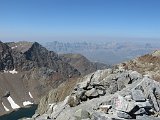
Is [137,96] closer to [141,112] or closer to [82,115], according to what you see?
[141,112]

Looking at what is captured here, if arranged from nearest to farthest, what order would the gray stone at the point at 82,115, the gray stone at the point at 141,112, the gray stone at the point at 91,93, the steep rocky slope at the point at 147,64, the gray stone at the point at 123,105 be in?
the gray stone at the point at 123,105 < the gray stone at the point at 141,112 < the gray stone at the point at 82,115 < the gray stone at the point at 91,93 < the steep rocky slope at the point at 147,64

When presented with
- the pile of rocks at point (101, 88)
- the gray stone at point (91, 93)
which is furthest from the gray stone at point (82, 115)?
the gray stone at point (91, 93)

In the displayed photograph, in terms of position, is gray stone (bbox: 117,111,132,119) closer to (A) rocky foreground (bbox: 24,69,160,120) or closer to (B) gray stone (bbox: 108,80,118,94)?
(A) rocky foreground (bbox: 24,69,160,120)

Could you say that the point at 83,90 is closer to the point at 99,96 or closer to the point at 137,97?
the point at 99,96

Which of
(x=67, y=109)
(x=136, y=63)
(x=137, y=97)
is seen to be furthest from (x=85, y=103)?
(x=136, y=63)

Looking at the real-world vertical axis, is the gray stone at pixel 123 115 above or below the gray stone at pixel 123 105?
below

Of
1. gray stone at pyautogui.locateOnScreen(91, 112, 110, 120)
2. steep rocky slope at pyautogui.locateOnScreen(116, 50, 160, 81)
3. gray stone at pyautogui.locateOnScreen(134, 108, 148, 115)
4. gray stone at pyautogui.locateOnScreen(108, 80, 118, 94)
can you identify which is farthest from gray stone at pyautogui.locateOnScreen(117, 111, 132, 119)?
steep rocky slope at pyautogui.locateOnScreen(116, 50, 160, 81)

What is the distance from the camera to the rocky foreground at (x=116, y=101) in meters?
35.1

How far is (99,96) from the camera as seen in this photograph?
48.7m

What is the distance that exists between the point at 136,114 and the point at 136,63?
5351 cm

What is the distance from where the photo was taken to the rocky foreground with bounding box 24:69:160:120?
35.1 m

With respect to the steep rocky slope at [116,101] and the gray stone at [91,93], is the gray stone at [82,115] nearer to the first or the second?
the steep rocky slope at [116,101]

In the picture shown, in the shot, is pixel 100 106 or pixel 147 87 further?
pixel 147 87

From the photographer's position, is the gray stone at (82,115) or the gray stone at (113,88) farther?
the gray stone at (113,88)
